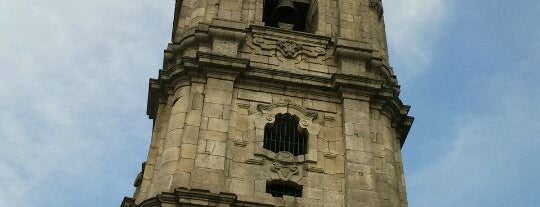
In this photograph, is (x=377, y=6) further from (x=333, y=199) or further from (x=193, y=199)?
(x=193, y=199)

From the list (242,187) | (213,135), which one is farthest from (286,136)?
(242,187)

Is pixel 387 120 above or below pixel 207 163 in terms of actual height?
above

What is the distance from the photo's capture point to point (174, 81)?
25625mm

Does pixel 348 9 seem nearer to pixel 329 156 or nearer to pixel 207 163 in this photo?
pixel 329 156

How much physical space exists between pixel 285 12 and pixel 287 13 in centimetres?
13

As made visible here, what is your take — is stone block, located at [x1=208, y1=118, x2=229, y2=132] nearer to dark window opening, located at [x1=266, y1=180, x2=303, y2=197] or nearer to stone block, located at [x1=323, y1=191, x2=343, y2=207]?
dark window opening, located at [x1=266, y1=180, x2=303, y2=197]

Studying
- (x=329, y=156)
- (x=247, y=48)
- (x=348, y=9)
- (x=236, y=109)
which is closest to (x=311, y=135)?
(x=329, y=156)

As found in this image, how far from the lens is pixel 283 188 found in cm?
2281

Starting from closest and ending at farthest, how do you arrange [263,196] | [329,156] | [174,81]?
[263,196] → [329,156] → [174,81]

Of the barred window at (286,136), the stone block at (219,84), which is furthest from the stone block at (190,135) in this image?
the barred window at (286,136)

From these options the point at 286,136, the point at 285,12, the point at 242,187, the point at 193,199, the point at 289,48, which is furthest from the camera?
the point at 285,12

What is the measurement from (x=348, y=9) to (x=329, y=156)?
24.4ft

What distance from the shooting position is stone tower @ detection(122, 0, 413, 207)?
22.3 metres

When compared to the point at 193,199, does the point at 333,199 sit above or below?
above
